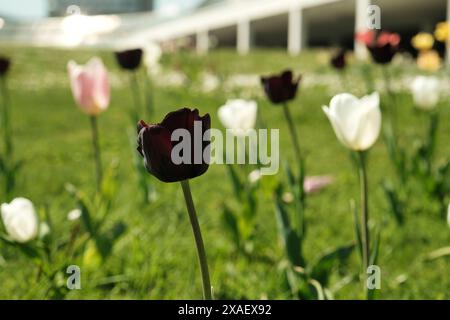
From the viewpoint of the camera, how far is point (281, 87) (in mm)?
1615

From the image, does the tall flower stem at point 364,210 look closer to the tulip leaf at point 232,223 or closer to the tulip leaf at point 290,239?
the tulip leaf at point 290,239

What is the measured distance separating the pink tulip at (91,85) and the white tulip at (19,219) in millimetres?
513

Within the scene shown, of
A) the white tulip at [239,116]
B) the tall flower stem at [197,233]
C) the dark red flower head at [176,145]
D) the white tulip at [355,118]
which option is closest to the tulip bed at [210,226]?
the white tulip at [239,116]

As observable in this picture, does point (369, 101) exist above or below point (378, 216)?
above

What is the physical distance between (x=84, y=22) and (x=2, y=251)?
46067 millimetres

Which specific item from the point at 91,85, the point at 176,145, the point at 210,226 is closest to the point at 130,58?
the point at 91,85

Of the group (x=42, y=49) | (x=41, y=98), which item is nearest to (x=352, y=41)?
(x=42, y=49)

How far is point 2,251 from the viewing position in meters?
1.92

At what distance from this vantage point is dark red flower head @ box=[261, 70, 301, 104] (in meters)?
1.61

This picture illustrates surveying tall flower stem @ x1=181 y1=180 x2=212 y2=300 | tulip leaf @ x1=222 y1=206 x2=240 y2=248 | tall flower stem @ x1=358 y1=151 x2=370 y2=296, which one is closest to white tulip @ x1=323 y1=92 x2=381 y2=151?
tall flower stem @ x1=358 y1=151 x2=370 y2=296

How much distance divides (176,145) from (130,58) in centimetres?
144

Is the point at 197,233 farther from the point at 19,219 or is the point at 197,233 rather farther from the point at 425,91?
the point at 425,91
